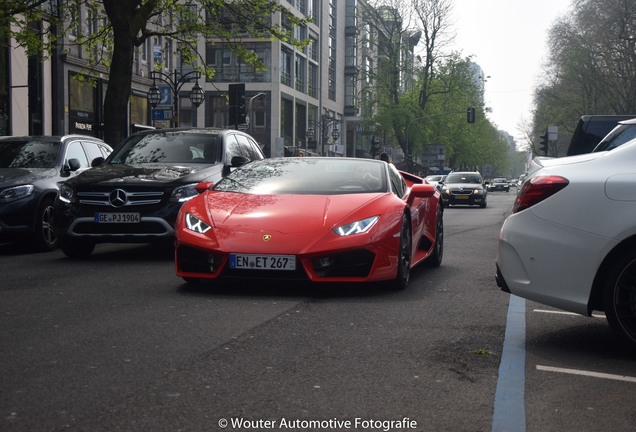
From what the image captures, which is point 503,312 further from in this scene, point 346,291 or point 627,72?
point 627,72

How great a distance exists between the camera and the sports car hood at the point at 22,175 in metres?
11.2

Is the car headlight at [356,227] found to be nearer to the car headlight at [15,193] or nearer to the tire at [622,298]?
the tire at [622,298]

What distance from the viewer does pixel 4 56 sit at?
92.7 feet

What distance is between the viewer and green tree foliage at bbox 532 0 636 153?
1654 inches

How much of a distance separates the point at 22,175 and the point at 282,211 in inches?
220

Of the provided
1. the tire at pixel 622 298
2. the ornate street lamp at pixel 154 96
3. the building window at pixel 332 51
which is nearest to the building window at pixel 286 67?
the building window at pixel 332 51

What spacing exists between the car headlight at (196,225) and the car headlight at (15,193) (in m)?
4.63

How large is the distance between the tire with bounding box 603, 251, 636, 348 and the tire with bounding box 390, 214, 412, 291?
259 cm

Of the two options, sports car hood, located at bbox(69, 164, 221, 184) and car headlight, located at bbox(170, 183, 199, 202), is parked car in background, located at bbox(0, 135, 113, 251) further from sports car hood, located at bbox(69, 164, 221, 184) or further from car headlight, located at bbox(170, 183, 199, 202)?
car headlight, located at bbox(170, 183, 199, 202)

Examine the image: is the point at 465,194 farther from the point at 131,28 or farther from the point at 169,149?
the point at 169,149

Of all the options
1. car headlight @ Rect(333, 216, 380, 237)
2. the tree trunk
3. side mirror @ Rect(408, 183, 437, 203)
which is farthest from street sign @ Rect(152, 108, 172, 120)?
car headlight @ Rect(333, 216, 380, 237)

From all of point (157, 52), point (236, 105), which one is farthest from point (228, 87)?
point (236, 105)

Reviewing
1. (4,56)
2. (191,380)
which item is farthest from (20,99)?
(191,380)

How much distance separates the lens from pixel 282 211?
724 cm
